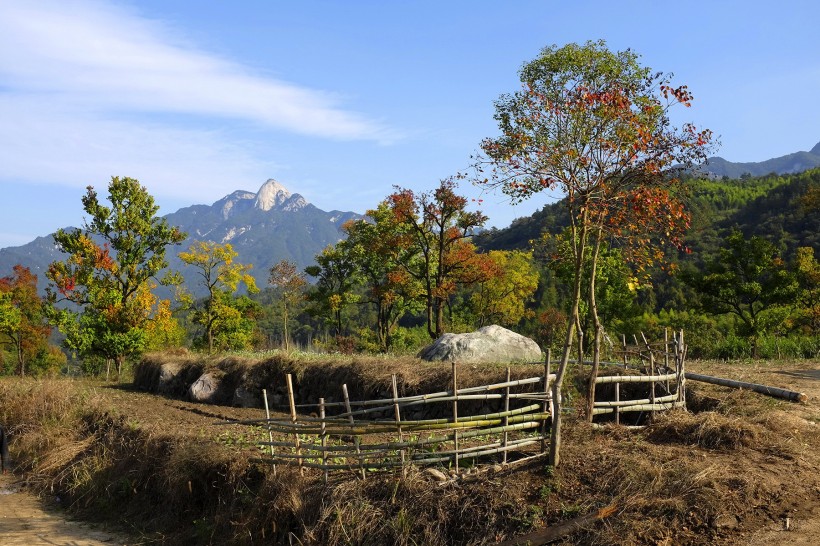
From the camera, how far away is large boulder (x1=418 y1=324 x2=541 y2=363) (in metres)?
13.2

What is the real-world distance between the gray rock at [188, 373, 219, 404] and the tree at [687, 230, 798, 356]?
14.2 meters

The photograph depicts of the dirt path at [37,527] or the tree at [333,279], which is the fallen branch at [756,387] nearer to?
the dirt path at [37,527]

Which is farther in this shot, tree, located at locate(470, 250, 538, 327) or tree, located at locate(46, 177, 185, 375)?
tree, located at locate(470, 250, 538, 327)

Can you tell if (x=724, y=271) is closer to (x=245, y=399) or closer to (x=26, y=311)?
(x=245, y=399)

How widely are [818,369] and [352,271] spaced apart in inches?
912

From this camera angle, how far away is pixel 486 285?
36.7 m

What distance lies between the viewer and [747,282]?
18562 mm

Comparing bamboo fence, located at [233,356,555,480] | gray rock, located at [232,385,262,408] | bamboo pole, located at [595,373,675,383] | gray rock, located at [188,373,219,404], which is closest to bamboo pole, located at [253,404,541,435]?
bamboo fence, located at [233,356,555,480]

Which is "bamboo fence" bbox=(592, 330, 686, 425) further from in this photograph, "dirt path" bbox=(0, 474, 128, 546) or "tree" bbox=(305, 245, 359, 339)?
"tree" bbox=(305, 245, 359, 339)

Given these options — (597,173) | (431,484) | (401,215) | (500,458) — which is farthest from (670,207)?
(401,215)

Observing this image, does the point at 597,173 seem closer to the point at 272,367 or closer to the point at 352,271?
the point at 272,367

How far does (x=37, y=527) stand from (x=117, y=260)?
17829mm

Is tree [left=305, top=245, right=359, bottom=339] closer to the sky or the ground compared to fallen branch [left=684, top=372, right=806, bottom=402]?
closer to the sky

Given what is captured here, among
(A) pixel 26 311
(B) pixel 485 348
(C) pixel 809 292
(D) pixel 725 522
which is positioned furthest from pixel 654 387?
(A) pixel 26 311
